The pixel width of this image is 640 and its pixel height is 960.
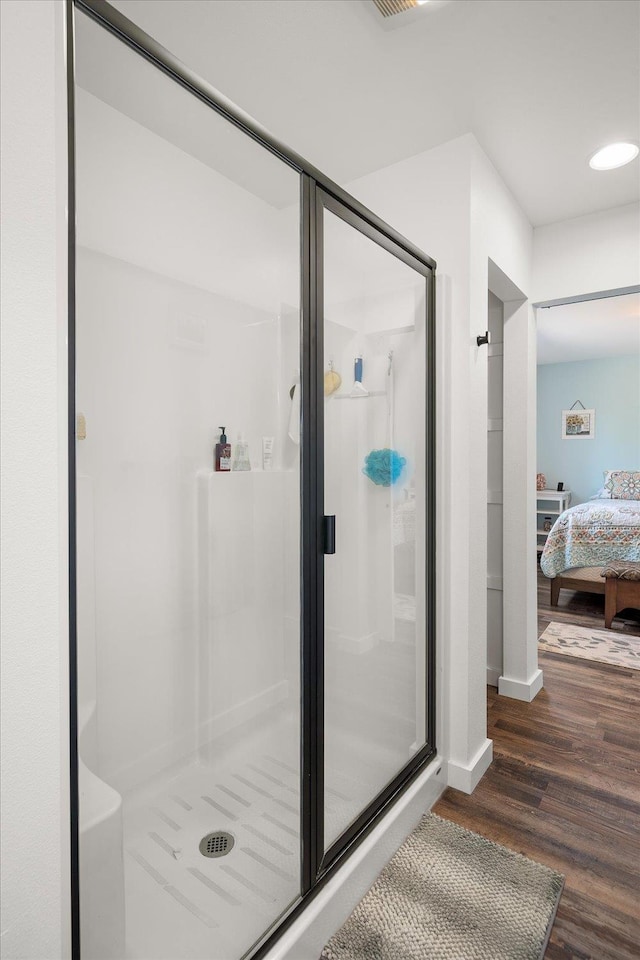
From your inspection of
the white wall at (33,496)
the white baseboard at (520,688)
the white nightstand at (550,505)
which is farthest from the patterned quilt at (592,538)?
the white wall at (33,496)

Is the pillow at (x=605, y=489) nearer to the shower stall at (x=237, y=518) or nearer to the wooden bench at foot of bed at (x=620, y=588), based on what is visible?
the wooden bench at foot of bed at (x=620, y=588)

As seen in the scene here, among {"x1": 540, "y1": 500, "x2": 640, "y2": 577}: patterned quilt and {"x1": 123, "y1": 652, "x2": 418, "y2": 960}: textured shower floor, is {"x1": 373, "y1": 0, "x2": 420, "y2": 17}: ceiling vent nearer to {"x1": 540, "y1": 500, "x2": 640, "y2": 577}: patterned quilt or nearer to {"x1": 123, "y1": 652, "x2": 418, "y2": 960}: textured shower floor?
{"x1": 123, "y1": 652, "x2": 418, "y2": 960}: textured shower floor

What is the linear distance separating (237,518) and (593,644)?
3.16 m

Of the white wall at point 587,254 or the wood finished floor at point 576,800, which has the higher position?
the white wall at point 587,254

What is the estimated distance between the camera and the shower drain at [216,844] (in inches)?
59.2

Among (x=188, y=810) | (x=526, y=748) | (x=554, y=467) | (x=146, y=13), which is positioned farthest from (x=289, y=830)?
(x=554, y=467)

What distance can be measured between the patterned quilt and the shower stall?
10.3 feet

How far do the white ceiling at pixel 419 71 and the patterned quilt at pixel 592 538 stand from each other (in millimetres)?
3097

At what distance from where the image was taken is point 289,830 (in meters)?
1.47

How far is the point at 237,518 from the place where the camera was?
193cm

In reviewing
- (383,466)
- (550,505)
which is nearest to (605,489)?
(550,505)

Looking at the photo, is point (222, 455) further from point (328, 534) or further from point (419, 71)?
point (419, 71)

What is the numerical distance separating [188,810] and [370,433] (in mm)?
1305

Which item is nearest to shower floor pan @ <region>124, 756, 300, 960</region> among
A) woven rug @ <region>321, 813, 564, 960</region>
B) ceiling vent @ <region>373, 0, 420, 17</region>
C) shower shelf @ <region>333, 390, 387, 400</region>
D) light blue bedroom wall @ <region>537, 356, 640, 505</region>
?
woven rug @ <region>321, 813, 564, 960</region>
